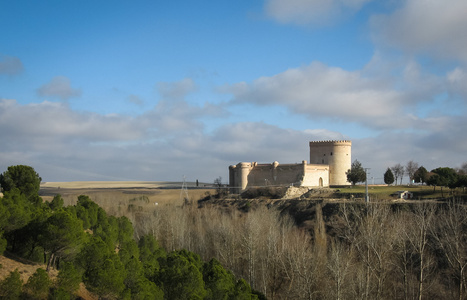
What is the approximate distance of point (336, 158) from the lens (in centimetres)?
5653

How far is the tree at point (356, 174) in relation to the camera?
177ft

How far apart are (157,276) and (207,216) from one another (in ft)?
81.9

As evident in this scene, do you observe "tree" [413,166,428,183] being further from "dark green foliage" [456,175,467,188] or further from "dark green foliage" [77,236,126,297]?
"dark green foliage" [77,236,126,297]

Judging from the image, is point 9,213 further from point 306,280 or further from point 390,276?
point 390,276

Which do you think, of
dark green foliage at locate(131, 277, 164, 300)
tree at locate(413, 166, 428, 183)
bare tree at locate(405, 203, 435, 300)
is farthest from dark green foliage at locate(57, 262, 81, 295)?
tree at locate(413, 166, 428, 183)

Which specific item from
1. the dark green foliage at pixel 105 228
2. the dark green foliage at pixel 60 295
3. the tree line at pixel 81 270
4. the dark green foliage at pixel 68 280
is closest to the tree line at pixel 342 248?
the tree line at pixel 81 270

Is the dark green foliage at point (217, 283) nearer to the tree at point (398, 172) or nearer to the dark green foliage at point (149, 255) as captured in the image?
the dark green foliage at point (149, 255)

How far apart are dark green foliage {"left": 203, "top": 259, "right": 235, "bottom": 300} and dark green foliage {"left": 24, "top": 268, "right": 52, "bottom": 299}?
244 inches

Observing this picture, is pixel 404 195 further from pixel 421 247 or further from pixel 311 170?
pixel 421 247

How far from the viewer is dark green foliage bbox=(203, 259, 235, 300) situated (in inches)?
738

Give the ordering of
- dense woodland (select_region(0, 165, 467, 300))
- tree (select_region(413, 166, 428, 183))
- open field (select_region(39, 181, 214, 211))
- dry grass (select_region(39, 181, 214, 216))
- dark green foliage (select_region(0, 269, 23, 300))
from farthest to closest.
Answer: open field (select_region(39, 181, 214, 211)) < dry grass (select_region(39, 181, 214, 216)) < tree (select_region(413, 166, 428, 183)) < dense woodland (select_region(0, 165, 467, 300)) < dark green foliage (select_region(0, 269, 23, 300))

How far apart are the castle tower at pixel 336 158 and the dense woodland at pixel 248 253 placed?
1281cm

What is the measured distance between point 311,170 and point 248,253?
2501 centimetres

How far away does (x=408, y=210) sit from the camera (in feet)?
115
